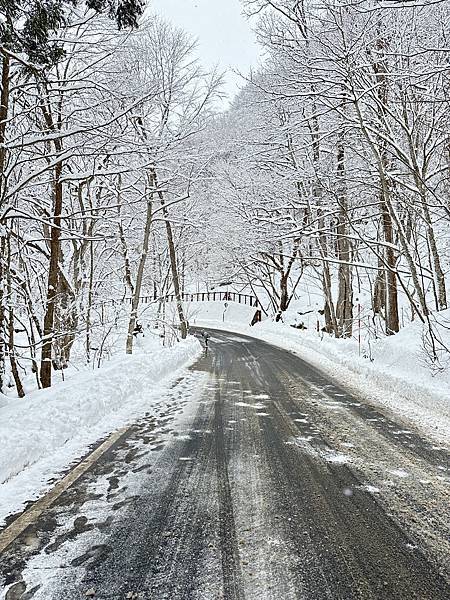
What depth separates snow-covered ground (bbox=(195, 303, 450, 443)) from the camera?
727 cm

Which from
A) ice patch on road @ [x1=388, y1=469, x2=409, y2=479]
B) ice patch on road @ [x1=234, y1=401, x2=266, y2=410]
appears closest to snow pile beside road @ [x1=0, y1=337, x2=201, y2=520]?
ice patch on road @ [x1=234, y1=401, x2=266, y2=410]

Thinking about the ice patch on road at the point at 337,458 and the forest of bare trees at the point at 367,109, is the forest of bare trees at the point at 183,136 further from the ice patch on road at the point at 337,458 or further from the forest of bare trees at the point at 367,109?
the ice patch on road at the point at 337,458

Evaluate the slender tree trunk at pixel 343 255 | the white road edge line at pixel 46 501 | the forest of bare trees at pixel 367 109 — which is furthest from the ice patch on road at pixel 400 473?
the slender tree trunk at pixel 343 255

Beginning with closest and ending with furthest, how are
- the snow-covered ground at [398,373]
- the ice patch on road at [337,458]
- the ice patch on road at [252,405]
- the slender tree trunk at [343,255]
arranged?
the ice patch on road at [337,458] < the snow-covered ground at [398,373] < the ice patch on road at [252,405] < the slender tree trunk at [343,255]

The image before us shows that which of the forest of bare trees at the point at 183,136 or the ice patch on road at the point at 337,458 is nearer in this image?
the ice patch on road at the point at 337,458

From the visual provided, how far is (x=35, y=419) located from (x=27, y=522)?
2.38m

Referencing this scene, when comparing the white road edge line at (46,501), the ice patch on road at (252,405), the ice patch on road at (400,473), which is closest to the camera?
the white road edge line at (46,501)

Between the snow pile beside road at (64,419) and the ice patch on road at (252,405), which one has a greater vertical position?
the snow pile beside road at (64,419)

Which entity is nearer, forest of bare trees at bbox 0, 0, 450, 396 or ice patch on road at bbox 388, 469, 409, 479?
ice patch on road at bbox 388, 469, 409, 479

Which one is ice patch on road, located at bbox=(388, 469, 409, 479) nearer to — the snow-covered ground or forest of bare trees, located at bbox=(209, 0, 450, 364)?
the snow-covered ground

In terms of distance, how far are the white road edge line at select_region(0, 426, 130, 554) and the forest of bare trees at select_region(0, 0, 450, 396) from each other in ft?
Result: 7.18

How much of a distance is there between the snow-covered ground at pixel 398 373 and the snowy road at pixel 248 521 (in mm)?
1090

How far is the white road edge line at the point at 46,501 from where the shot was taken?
3.25 m

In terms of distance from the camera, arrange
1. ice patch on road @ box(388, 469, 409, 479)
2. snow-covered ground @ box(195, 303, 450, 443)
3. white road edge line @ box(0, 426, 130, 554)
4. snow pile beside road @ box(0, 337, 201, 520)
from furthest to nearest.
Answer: snow-covered ground @ box(195, 303, 450, 443), snow pile beside road @ box(0, 337, 201, 520), ice patch on road @ box(388, 469, 409, 479), white road edge line @ box(0, 426, 130, 554)
